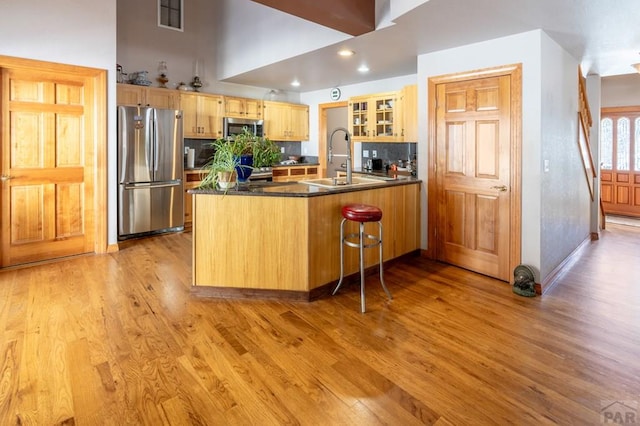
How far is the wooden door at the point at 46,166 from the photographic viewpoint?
399cm

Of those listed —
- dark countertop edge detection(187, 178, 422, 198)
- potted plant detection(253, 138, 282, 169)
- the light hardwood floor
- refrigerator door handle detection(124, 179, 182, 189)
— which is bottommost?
the light hardwood floor

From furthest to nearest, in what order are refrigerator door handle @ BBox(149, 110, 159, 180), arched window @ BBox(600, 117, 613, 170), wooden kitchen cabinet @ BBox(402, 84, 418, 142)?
arched window @ BBox(600, 117, 613, 170) < refrigerator door handle @ BBox(149, 110, 159, 180) < wooden kitchen cabinet @ BBox(402, 84, 418, 142)

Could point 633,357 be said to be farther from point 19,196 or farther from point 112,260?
point 19,196

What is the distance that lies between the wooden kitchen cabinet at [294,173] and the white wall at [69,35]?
2894mm

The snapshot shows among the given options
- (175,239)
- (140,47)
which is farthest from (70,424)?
(140,47)

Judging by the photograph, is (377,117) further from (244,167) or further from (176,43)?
(176,43)

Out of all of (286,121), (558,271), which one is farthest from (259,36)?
(558,271)

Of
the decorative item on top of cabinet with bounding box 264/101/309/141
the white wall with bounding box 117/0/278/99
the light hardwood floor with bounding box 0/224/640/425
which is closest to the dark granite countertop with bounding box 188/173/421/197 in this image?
the light hardwood floor with bounding box 0/224/640/425

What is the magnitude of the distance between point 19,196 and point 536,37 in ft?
17.7

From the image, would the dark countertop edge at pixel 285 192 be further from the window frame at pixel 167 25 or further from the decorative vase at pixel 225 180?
the window frame at pixel 167 25

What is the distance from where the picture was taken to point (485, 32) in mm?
3436

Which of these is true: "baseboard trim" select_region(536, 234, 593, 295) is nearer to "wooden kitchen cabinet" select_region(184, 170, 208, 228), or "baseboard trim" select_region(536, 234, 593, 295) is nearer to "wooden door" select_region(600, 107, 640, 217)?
"wooden door" select_region(600, 107, 640, 217)

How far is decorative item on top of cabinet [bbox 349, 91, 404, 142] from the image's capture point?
5086 millimetres

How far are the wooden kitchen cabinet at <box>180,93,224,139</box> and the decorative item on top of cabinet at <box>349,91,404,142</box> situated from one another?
2.25 meters
